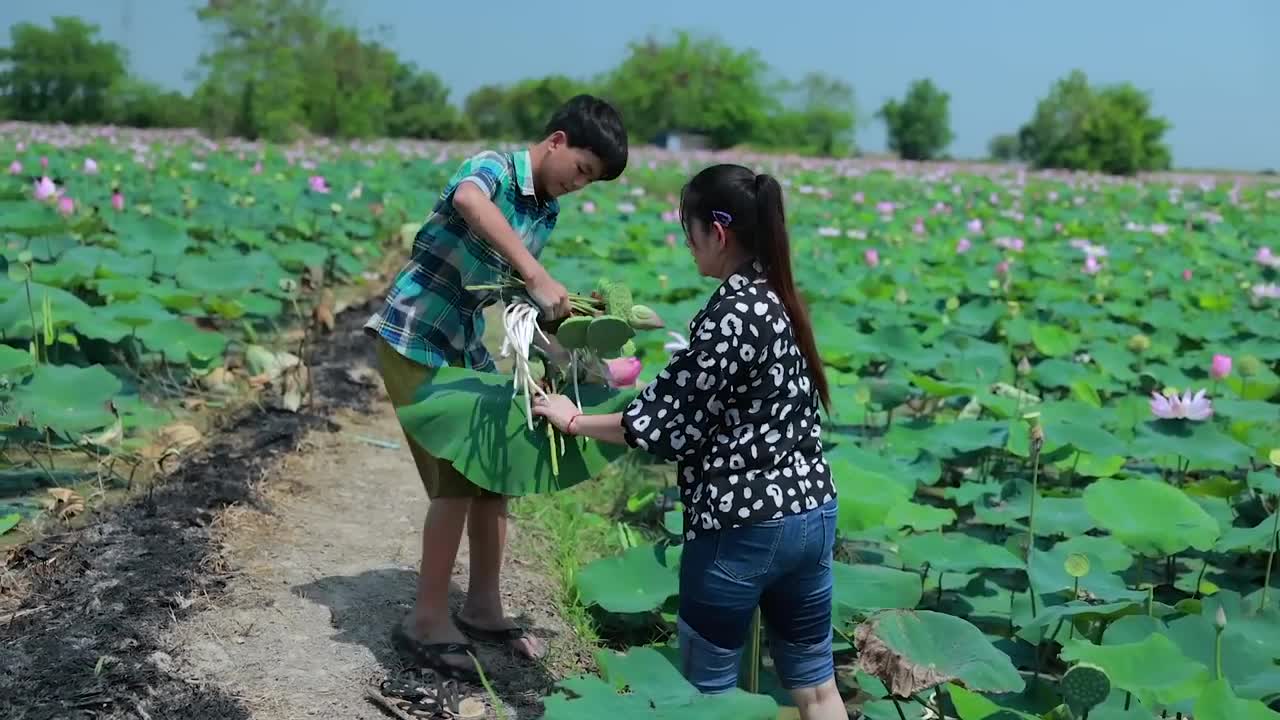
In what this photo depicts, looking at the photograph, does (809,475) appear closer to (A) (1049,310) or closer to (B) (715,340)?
(B) (715,340)

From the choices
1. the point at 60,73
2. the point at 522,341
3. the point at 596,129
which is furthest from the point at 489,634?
the point at 60,73

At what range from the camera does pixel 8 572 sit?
247 cm

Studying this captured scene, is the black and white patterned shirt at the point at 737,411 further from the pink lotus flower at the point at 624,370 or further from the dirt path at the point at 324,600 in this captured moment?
the dirt path at the point at 324,600

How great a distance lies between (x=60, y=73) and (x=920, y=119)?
1108 inches

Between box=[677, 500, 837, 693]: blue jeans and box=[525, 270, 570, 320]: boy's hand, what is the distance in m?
0.44

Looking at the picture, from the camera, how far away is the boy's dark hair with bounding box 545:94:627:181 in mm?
2035

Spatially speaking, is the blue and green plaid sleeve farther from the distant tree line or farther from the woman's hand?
the distant tree line

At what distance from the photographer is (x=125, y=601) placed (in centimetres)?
235

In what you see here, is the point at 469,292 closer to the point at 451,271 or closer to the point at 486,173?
the point at 451,271

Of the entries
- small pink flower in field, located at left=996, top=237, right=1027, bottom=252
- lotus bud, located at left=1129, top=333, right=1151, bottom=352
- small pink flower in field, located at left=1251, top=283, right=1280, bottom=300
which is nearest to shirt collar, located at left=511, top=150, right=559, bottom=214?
lotus bud, located at left=1129, top=333, right=1151, bottom=352

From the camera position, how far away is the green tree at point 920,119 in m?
41.8

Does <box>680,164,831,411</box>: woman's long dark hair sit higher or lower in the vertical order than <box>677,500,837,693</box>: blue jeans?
higher

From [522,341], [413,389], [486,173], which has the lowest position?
[413,389]

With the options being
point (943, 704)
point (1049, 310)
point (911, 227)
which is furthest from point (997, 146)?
point (943, 704)
